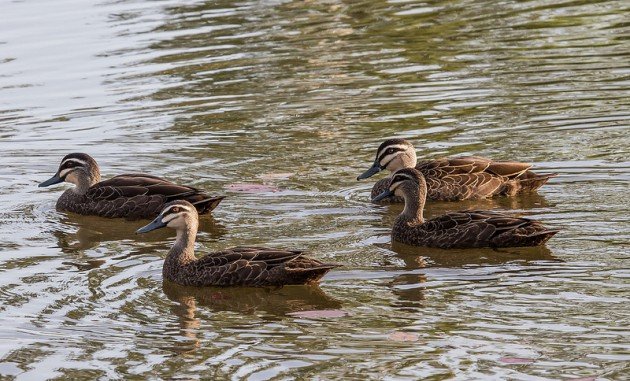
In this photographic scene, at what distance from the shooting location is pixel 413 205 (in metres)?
14.1

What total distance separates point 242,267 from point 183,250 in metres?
0.72

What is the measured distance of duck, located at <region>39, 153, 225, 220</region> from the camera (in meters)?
15.2

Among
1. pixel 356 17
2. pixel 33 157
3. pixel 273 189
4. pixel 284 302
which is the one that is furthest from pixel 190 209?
pixel 356 17

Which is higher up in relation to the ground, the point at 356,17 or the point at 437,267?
the point at 356,17

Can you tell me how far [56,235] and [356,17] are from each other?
11.7 meters

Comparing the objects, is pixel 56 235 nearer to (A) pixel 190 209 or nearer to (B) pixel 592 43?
(A) pixel 190 209

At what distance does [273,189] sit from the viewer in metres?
15.5

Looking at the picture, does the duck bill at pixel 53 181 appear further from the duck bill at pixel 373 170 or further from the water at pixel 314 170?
the duck bill at pixel 373 170

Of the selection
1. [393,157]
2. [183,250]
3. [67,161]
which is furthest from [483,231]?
[67,161]

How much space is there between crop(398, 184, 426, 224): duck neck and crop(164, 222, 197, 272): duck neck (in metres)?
2.18

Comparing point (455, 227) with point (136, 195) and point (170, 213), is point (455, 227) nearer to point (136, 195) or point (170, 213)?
point (170, 213)

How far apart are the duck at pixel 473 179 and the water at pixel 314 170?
0.47 ft

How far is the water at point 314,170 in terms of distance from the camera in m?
10.5

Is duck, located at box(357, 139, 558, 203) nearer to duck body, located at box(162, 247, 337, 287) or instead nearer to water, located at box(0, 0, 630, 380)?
water, located at box(0, 0, 630, 380)
